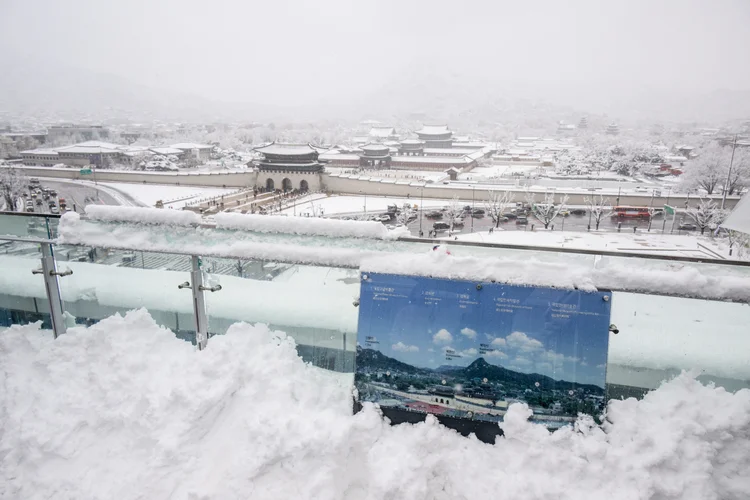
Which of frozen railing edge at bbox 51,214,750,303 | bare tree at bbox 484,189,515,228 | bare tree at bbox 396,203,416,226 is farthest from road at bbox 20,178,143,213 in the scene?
frozen railing edge at bbox 51,214,750,303

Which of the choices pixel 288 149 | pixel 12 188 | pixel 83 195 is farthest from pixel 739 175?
pixel 12 188

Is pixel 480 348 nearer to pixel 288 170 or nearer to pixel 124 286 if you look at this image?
pixel 124 286

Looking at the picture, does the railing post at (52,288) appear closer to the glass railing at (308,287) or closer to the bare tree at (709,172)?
the glass railing at (308,287)

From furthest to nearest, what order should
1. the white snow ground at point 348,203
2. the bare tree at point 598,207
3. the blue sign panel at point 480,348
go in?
the white snow ground at point 348,203 < the bare tree at point 598,207 < the blue sign panel at point 480,348

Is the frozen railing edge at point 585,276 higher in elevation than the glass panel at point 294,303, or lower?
higher

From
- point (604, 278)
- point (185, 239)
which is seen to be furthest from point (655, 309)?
point (185, 239)

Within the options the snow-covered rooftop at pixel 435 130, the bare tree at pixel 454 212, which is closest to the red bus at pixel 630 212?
the bare tree at pixel 454 212

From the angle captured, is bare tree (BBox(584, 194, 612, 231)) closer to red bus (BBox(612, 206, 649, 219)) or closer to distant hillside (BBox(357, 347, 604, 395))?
red bus (BBox(612, 206, 649, 219))
